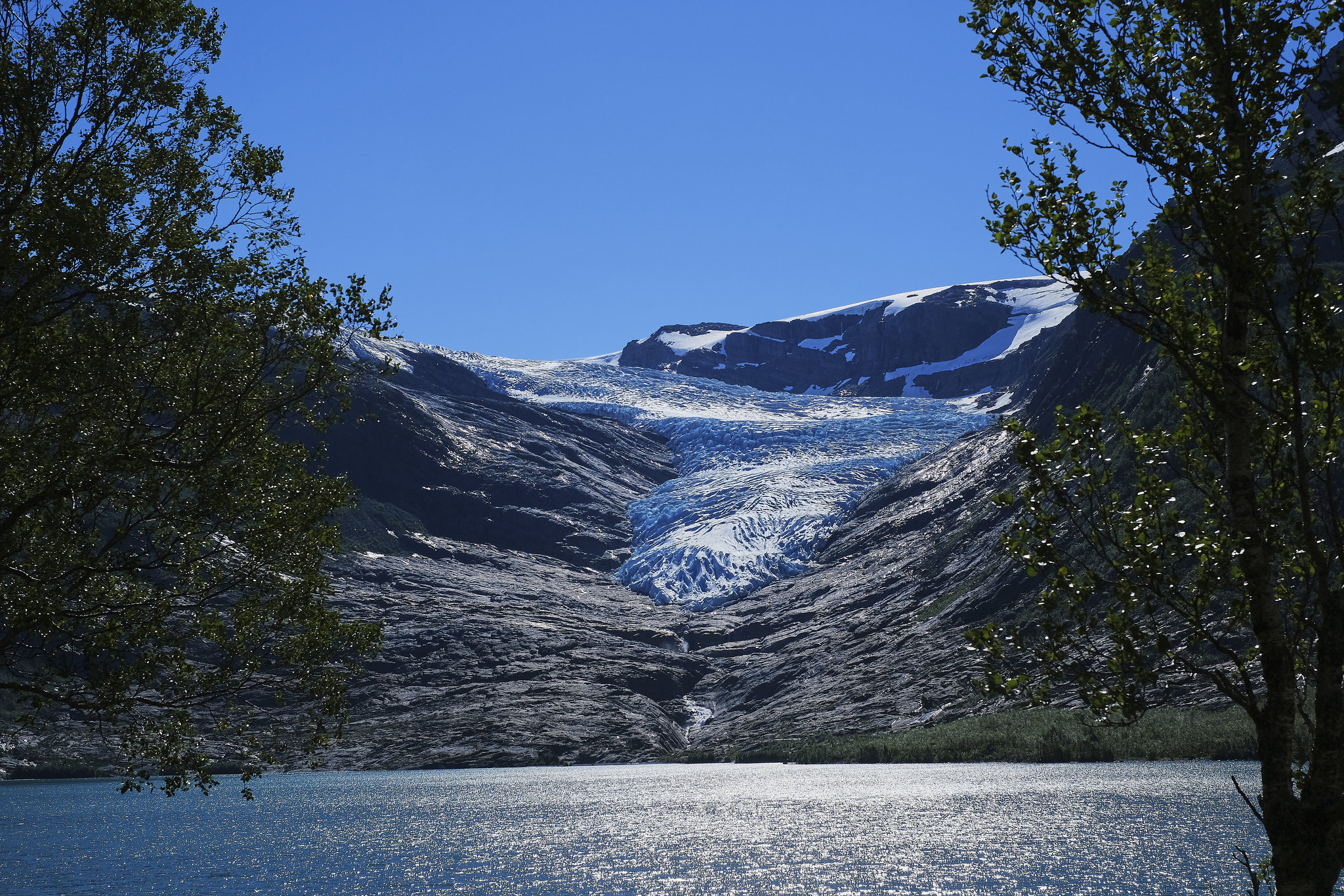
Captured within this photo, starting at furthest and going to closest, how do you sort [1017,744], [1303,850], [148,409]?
[1017,744] < [148,409] < [1303,850]

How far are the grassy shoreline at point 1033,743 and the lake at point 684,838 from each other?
5211 mm

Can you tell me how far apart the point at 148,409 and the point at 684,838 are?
62.5 m

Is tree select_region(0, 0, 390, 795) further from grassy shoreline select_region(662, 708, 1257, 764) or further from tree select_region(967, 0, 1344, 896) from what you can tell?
grassy shoreline select_region(662, 708, 1257, 764)

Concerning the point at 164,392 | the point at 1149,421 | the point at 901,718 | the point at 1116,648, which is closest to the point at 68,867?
the point at 164,392

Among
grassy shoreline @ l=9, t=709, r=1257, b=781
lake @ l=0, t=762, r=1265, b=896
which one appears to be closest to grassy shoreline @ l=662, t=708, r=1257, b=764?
grassy shoreline @ l=9, t=709, r=1257, b=781

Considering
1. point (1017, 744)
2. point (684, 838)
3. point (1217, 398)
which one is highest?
point (1217, 398)

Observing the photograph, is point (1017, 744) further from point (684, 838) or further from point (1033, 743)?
point (684, 838)

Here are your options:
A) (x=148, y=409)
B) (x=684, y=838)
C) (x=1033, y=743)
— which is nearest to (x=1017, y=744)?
(x=1033, y=743)

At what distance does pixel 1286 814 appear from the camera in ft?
37.0

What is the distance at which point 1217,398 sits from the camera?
41.5 ft

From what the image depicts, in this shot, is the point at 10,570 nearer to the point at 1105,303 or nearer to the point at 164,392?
the point at 164,392

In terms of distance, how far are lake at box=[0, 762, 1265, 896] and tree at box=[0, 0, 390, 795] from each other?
38.1 meters

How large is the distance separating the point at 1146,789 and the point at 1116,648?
85253 millimetres

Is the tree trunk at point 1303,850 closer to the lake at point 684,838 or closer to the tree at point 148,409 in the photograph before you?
the tree at point 148,409
